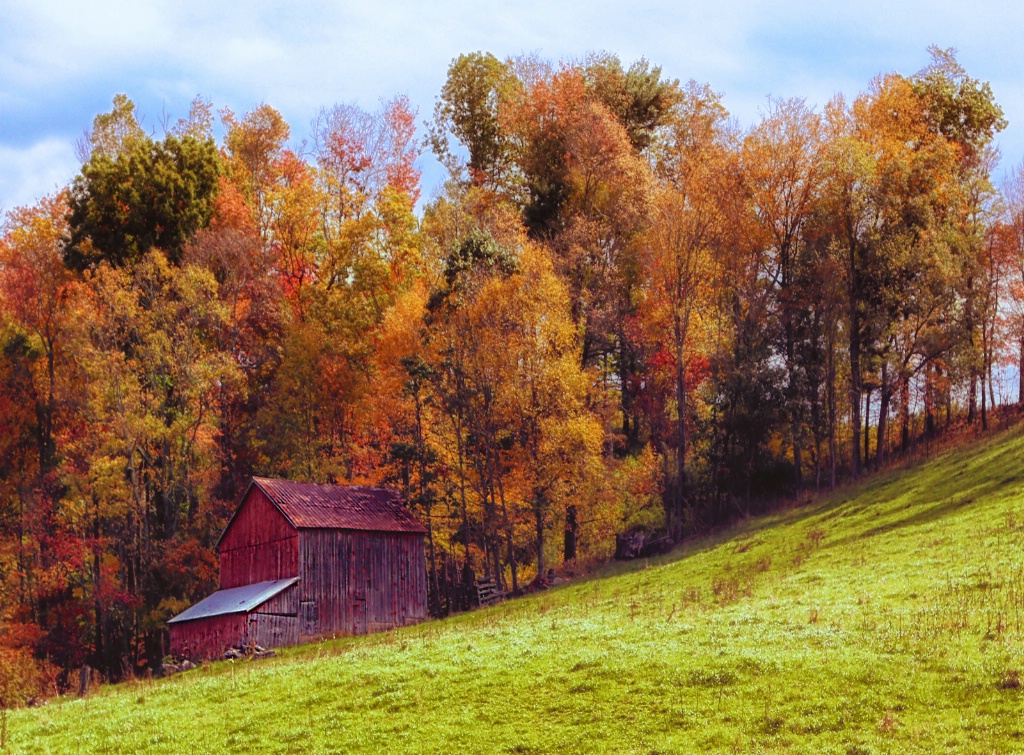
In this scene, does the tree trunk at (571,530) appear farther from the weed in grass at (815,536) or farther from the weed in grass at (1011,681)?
the weed in grass at (1011,681)

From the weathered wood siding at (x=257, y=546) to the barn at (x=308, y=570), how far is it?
0.05 metres

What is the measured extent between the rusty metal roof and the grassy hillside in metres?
16.3

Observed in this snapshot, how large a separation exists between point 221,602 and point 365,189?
35.8 m

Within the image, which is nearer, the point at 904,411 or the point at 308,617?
the point at 308,617

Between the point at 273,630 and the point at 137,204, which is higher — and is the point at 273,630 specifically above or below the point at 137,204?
below

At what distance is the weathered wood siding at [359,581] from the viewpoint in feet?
176

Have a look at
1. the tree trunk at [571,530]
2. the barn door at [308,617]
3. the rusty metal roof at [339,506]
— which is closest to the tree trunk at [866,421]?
the tree trunk at [571,530]

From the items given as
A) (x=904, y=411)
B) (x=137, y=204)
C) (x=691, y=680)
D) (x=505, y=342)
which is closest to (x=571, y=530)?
(x=505, y=342)

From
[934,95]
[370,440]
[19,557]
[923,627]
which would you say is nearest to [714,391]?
[370,440]

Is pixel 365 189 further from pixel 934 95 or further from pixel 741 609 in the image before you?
pixel 741 609

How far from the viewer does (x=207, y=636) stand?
52.7 m

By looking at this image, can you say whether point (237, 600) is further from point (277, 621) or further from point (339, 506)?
point (339, 506)

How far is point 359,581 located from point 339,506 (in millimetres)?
4126

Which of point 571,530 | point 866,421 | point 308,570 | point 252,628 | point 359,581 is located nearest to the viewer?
point 252,628
